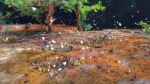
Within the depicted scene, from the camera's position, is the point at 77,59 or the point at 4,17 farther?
the point at 4,17

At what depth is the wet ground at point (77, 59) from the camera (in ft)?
28.8

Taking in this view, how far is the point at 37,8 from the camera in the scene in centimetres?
1459

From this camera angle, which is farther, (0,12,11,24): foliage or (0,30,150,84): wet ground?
(0,12,11,24): foliage

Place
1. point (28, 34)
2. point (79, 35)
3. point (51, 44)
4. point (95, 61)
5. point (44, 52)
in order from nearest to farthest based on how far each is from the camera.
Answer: point (95, 61)
point (44, 52)
point (51, 44)
point (79, 35)
point (28, 34)

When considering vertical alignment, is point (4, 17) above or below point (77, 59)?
above

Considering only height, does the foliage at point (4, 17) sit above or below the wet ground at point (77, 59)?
above

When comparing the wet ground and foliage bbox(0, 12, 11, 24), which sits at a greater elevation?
foliage bbox(0, 12, 11, 24)

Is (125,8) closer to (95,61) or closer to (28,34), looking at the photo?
(28,34)

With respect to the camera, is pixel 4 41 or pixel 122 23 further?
pixel 122 23

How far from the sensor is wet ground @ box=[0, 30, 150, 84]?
8.77 m

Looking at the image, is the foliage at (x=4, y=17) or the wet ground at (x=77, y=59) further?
the foliage at (x=4, y=17)

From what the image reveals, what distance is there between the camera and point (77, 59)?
32.1ft

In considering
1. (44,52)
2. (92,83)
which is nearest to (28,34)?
(44,52)

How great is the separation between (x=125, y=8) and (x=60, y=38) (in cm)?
565
